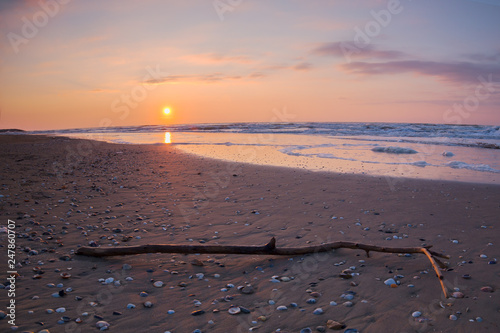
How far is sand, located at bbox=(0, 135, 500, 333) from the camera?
3.19 m

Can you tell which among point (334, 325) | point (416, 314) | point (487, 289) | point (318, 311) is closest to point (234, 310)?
point (318, 311)

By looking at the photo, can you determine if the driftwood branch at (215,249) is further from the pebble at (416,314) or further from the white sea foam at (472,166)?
the white sea foam at (472,166)

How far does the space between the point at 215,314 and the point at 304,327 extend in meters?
0.88

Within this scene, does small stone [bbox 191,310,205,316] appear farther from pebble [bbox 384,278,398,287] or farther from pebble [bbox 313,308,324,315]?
pebble [bbox 384,278,398,287]

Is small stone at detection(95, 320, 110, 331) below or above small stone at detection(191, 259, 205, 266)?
below

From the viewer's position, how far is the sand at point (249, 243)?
3.19m

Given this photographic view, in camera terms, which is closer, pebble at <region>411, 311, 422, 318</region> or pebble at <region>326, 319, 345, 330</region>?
pebble at <region>326, 319, 345, 330</region>

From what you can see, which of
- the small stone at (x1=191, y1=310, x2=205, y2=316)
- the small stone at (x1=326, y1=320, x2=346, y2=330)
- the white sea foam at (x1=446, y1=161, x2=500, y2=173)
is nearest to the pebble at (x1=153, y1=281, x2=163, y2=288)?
the small stone at (x1=191, y1=310, x2=205, y2=316)

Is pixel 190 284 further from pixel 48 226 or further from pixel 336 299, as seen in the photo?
pixel 48 226

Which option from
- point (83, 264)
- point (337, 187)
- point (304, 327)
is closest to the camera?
point (304, 327)

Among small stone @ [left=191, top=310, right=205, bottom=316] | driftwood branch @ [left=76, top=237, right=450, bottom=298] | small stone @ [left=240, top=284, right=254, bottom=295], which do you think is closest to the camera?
small stone @ [left=191, top=310, right=205, bottom=316]

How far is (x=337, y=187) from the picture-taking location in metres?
9.00

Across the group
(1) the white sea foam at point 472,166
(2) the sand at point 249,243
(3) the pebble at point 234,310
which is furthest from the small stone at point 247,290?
(1) the white sea foam at point 472,166

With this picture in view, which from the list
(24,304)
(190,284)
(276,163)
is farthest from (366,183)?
(24,304)
